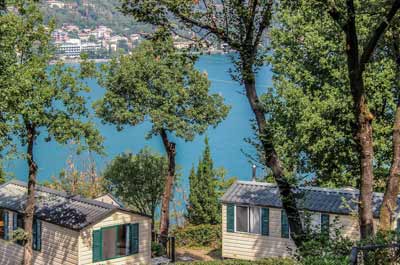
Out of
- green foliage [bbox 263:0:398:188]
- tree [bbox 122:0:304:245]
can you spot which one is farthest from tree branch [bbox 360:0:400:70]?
green foliage [bbox 263:0:398:188]

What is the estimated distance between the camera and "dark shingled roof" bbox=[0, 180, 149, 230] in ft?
60.2

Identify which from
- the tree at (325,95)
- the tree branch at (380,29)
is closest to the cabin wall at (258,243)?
the tree at (325,95)

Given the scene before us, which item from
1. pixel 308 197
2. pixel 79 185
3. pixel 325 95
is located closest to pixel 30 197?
pixel 308 197

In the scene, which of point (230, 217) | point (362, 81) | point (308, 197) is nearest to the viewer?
point (362, 81)

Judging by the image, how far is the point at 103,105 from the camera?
2342cm

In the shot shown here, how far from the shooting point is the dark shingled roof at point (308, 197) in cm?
1892

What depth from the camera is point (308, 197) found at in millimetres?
20016

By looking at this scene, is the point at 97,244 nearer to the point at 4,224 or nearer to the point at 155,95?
the point at 4,224

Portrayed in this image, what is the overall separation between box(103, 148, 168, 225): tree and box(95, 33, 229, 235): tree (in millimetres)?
3711

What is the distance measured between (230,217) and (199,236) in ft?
12.4

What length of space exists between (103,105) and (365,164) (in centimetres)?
1546

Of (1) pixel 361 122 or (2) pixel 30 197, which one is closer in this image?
(1) pixel 361 122

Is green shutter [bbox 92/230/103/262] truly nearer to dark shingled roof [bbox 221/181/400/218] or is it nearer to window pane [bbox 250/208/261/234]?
dark shingled roof [bbox 221/181/400/218]

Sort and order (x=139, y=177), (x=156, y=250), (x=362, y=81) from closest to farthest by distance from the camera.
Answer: (x=362, y=81) < (x=156, y=250) < (x=139, y=177)
